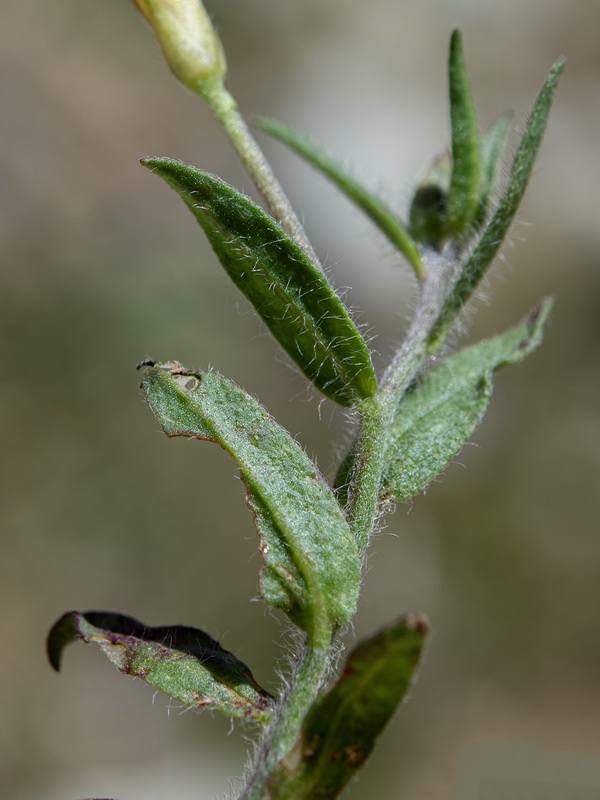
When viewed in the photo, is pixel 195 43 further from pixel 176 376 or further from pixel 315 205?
pixel 315 205

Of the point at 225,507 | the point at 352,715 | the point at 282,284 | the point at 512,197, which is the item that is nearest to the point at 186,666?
the point at 352,715

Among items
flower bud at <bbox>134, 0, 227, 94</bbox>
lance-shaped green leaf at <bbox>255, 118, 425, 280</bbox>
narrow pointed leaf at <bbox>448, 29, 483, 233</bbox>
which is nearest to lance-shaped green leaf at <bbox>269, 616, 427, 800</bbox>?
lance-shaped green leaf at <bbox>255, 118, 425, 280</bbox>

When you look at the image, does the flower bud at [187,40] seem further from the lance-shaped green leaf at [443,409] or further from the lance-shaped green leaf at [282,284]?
the lance-shaped green leaf at [443,409]

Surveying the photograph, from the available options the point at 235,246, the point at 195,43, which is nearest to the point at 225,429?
the point at 235,246

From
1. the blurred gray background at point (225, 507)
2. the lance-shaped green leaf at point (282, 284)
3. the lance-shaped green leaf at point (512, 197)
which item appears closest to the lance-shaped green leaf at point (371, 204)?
the lance-shaped green leaf at point (512, 197)

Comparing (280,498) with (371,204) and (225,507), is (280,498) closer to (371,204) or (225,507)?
(371,204)
